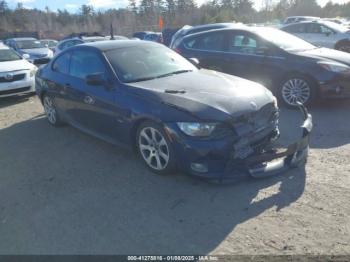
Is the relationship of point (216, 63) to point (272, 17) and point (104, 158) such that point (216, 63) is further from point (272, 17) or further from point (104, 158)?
point (272, 17)

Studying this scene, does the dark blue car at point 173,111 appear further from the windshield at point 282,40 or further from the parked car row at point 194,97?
the windshield at point 282,40

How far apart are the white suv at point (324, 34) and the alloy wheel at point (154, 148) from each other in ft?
37.3

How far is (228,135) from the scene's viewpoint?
12.6 feet

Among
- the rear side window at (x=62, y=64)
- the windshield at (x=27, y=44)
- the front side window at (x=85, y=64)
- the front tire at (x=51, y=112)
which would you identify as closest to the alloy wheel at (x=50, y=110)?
the front tire at (x=51, y=112)

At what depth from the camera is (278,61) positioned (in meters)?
6.97

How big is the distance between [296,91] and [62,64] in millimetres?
4391

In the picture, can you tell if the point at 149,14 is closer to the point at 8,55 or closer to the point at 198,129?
the point at 8,55

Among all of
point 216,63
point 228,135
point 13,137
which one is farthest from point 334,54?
point 13,137

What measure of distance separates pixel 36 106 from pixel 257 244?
6.99m

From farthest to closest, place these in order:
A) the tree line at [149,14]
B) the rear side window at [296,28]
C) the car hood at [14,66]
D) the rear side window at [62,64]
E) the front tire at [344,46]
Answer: the tree line at [149,14] → the rear side window at [296,28] → the front tire at [344,46] → the car hood at [14,66] → the rear side window at [62,64]

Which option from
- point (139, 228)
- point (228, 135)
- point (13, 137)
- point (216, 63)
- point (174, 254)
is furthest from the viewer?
point (216, 63)

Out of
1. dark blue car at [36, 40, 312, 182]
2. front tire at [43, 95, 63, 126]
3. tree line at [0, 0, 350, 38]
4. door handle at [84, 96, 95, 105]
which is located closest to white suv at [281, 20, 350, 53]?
dark blue car at [36, 40, 312, 182]

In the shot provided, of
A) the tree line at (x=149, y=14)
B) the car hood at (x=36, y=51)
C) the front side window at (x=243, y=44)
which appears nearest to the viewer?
the front side window at (x=243, y=44)

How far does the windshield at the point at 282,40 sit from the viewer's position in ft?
23.6
